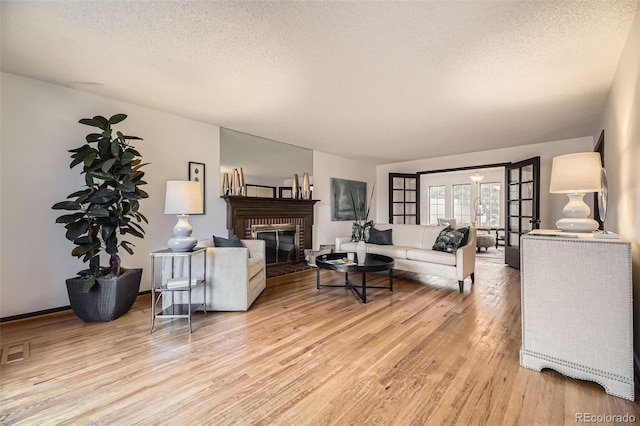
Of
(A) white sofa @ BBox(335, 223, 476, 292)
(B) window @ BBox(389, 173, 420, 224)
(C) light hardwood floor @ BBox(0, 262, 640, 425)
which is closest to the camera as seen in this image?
(C) light hardwood floor @ BBox(0, 262, 640, 425)

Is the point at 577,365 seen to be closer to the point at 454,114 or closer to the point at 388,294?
the point at 388,294

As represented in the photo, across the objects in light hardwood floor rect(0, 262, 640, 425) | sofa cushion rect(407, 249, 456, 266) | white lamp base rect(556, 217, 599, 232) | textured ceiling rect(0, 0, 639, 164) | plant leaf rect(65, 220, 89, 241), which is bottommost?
light hardwood floor rect(0, 262, 640, 425)

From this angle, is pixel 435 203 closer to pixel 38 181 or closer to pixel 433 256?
pixel 433 256

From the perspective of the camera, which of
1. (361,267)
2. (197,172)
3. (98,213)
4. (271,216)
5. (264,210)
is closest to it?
(98,213)

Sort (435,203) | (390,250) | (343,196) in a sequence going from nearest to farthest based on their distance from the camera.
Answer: (390,250)
(343,196)
(435,203)

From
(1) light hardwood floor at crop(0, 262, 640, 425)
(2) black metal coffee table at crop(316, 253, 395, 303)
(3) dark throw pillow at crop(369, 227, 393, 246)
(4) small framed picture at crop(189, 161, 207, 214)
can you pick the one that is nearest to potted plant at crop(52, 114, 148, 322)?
(1) light hardwood floor at crop(0, 262, 640, 425)

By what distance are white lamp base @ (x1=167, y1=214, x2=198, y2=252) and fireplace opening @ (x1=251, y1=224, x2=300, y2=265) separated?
1.95 meters

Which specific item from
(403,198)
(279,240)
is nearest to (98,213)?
(279,240)

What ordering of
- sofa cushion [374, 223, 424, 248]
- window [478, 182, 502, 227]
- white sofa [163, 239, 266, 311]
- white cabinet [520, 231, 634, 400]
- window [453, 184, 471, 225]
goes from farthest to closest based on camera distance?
window [453, 184, 471, 225], window [478, 182, 502, 227], sofa cushion [374, 223, 424, 248], white sofa [163, 239, 266, 311], white cabinet [520, 231, 634, 400]

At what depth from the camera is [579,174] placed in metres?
2.01

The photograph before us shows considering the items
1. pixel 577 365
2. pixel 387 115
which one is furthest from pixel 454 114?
pixel 577 365

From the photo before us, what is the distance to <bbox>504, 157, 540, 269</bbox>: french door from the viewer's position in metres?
5.07

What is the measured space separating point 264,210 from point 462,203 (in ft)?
24.3

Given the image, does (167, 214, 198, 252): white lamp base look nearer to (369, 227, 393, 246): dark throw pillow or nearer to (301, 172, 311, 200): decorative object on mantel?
(301, 172, 311, 200): decorative object on mantel
